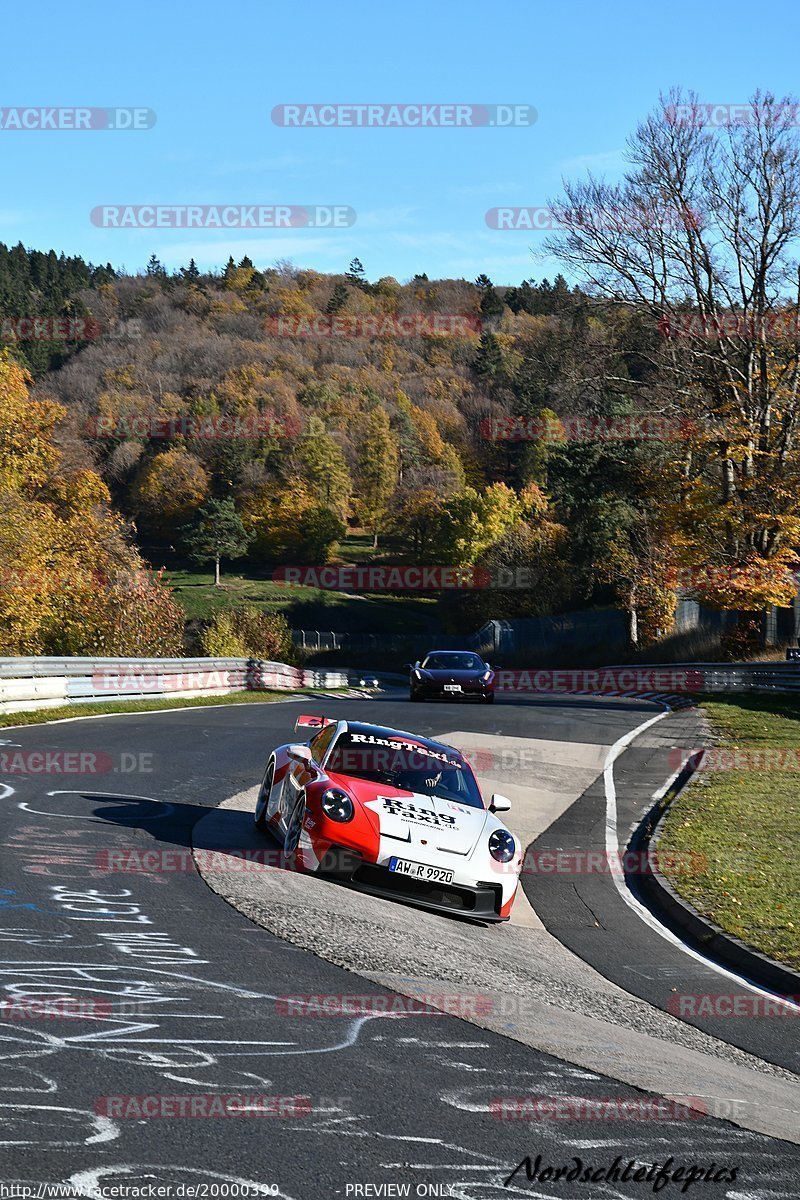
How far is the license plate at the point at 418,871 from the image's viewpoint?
9688mm

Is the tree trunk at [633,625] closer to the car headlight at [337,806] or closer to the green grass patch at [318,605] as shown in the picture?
the green grass patch at [318,605]

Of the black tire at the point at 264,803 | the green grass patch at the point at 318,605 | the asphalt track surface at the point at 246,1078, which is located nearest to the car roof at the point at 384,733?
the black tire at the point at 264,803

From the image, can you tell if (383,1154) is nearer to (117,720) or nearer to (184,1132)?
(184,1132)

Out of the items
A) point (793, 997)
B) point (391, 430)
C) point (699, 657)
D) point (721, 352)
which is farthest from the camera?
point (391, 430)

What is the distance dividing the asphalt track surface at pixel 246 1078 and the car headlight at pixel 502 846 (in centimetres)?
80

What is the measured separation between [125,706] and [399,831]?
17877 mm

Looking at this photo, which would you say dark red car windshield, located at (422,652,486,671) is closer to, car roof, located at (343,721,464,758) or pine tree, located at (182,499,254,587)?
car roof, located at (343,721,464,758)

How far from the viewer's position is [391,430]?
12850 cm

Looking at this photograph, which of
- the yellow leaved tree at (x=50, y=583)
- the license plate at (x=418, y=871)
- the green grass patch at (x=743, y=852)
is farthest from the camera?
the yellow leaved tree at (x=50, y=583)

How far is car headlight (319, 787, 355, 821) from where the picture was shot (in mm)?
9977

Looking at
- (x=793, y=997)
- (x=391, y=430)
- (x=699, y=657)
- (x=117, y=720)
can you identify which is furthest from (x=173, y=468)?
(x=793, y=997)

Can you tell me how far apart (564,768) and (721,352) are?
23.6 m

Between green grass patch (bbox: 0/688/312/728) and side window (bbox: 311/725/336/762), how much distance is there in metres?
10.8

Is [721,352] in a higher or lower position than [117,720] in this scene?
higher
